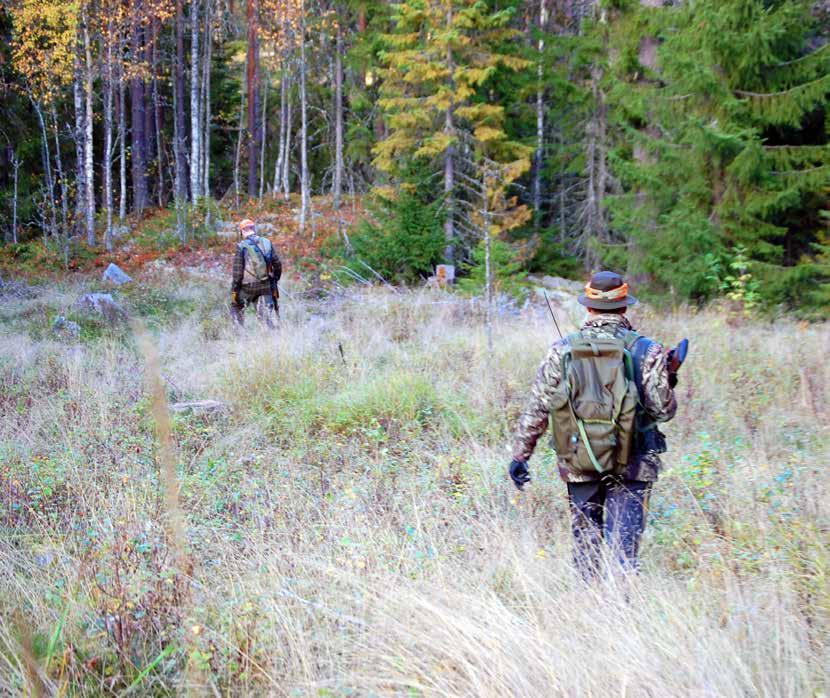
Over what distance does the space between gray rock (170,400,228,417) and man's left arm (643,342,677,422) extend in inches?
176

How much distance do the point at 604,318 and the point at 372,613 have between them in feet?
5.88

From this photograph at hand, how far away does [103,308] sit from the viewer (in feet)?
40.2

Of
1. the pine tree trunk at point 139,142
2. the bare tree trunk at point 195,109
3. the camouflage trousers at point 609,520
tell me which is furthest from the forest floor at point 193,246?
the camouflage trousers at point 609,520

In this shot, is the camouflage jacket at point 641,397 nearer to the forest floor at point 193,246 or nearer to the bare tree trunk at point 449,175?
the bare tree trunk at point 449,175

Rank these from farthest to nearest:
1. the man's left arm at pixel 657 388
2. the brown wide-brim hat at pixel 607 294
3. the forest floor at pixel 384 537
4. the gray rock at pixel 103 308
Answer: the gray rock at pixel 103 308
the brown wide-brim hat at pixel 607 294
the man's left arm at pixel 657 388
the forest floor at pixel 384 537

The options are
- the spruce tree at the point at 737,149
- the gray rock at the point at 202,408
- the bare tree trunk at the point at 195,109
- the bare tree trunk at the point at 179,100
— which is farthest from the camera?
the bare tree trunk at the point at 179,100

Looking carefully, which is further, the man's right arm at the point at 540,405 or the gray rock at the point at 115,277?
the gray rock at the point at 115,277

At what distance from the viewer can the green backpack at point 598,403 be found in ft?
10.5

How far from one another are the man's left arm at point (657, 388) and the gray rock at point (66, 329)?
953 cm

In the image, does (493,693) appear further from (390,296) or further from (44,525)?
(390,296)

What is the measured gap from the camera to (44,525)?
4121mm

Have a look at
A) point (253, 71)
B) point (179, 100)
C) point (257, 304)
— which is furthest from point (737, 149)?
point (179, 100)

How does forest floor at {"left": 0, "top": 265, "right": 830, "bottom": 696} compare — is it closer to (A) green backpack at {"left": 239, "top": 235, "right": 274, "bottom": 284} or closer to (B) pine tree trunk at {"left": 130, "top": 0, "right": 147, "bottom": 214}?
(A) green backpack at {"left": 239, "top": 235, "right": 274, "bottom": 284}

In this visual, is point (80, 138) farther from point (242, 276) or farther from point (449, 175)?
point (242, 276)
